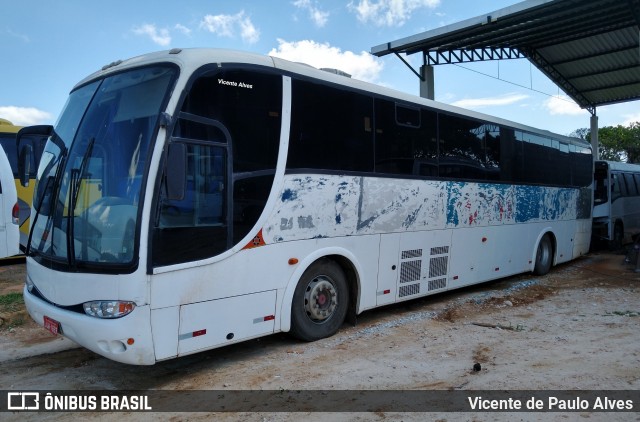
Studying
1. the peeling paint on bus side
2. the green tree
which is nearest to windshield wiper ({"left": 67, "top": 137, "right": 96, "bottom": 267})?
the peeling paint on bus side

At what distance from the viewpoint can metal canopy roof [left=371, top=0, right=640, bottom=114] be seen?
15.6 metres

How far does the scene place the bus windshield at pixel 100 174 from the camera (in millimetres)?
4328

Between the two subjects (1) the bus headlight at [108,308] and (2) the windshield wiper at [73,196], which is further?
(2) the windshield wiper at [73,196]

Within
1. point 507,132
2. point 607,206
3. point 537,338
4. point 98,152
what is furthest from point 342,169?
point 607,206

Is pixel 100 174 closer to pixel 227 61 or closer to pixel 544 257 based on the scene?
pixel 227 61

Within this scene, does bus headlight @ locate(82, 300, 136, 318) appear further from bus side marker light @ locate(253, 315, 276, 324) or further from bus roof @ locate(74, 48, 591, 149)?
bus roof @ locate(74, 48, 591, 149)

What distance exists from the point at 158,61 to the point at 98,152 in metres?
1.06

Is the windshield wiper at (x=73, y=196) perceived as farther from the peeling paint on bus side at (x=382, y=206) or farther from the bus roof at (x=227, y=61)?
the peeling paint on bus side at (x=382, y=206)

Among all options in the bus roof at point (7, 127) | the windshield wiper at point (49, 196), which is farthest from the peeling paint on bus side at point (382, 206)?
the bus roof at point (7, 127)

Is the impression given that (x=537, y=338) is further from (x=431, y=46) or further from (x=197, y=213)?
(x=431, y=46)

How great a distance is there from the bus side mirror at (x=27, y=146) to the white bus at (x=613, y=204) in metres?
16.1

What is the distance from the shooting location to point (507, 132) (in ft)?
31.7

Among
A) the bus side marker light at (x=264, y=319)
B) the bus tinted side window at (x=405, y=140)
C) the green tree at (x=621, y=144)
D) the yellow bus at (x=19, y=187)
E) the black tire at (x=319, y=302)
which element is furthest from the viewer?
the green tree at (x=621, y=144)

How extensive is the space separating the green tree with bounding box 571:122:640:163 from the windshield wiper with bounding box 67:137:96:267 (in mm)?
46368
